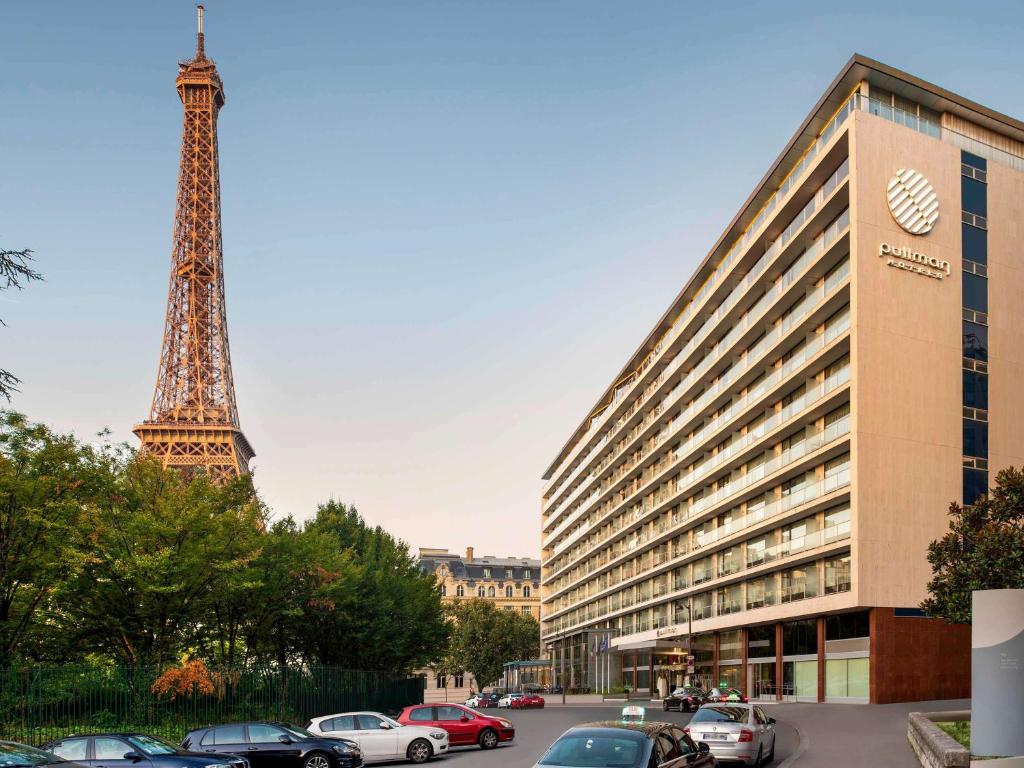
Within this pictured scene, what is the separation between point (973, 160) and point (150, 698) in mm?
44717

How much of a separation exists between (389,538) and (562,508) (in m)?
63.6

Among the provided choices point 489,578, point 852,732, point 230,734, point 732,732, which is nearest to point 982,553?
point 852,732

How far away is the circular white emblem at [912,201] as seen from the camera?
156ft

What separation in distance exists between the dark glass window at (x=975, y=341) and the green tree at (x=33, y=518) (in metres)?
39.4

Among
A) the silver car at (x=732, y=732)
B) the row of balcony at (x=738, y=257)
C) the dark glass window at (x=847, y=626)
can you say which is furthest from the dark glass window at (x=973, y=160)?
the silver car at (x=732, y=732)

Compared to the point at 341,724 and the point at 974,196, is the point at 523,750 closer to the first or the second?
the point at 341,724

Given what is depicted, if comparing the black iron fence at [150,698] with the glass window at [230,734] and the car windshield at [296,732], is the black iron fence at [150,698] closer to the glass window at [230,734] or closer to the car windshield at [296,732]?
the glass window at [230,734]

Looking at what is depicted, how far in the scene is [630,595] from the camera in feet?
288

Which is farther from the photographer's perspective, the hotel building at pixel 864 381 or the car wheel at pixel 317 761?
the hotel building at pixel 864 381

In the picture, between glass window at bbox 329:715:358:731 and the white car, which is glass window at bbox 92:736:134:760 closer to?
the white car

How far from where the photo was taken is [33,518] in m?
29.3

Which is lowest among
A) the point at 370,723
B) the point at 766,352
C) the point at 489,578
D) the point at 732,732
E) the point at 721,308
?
the point at 489,578

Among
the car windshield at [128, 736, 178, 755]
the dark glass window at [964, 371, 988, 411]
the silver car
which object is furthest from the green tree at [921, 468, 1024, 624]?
the car windshield at [128, 736, 178, 755]

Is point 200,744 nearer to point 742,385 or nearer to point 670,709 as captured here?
point 670,709
